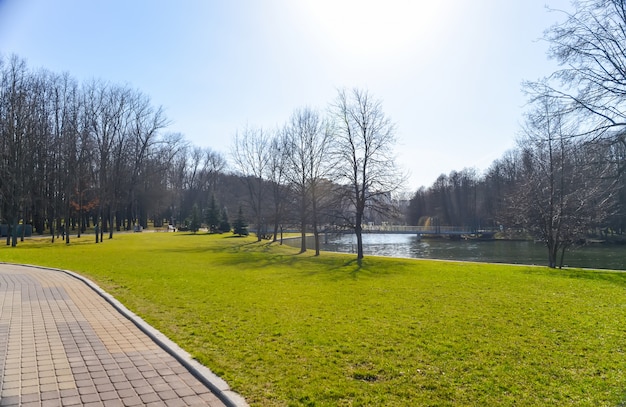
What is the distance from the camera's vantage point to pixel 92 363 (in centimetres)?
491

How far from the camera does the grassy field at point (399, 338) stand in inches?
161

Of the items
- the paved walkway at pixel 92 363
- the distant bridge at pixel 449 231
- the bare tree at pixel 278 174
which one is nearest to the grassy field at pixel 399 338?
the paved walkway at pixel 92 363

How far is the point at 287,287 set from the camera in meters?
11.2

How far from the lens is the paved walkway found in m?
3.92

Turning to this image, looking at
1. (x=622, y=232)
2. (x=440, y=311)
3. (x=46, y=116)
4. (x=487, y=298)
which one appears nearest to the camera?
(x=440, y=311)

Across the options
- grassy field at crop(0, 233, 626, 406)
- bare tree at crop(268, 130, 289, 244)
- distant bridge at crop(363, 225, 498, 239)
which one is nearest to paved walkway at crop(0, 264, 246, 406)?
grassy field at crop(0, 233, 626, 406)

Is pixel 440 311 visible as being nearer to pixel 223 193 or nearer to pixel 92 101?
pixel 92 101

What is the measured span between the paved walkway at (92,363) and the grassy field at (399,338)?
0.29m

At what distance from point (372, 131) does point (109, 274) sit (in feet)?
50.7

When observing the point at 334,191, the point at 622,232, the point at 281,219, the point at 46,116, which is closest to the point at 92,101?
the point at 46,116

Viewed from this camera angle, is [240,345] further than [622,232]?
No

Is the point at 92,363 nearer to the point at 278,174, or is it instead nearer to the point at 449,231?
the point at 278,174

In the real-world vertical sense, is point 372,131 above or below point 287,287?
above

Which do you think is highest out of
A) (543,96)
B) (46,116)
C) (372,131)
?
(46,116)
